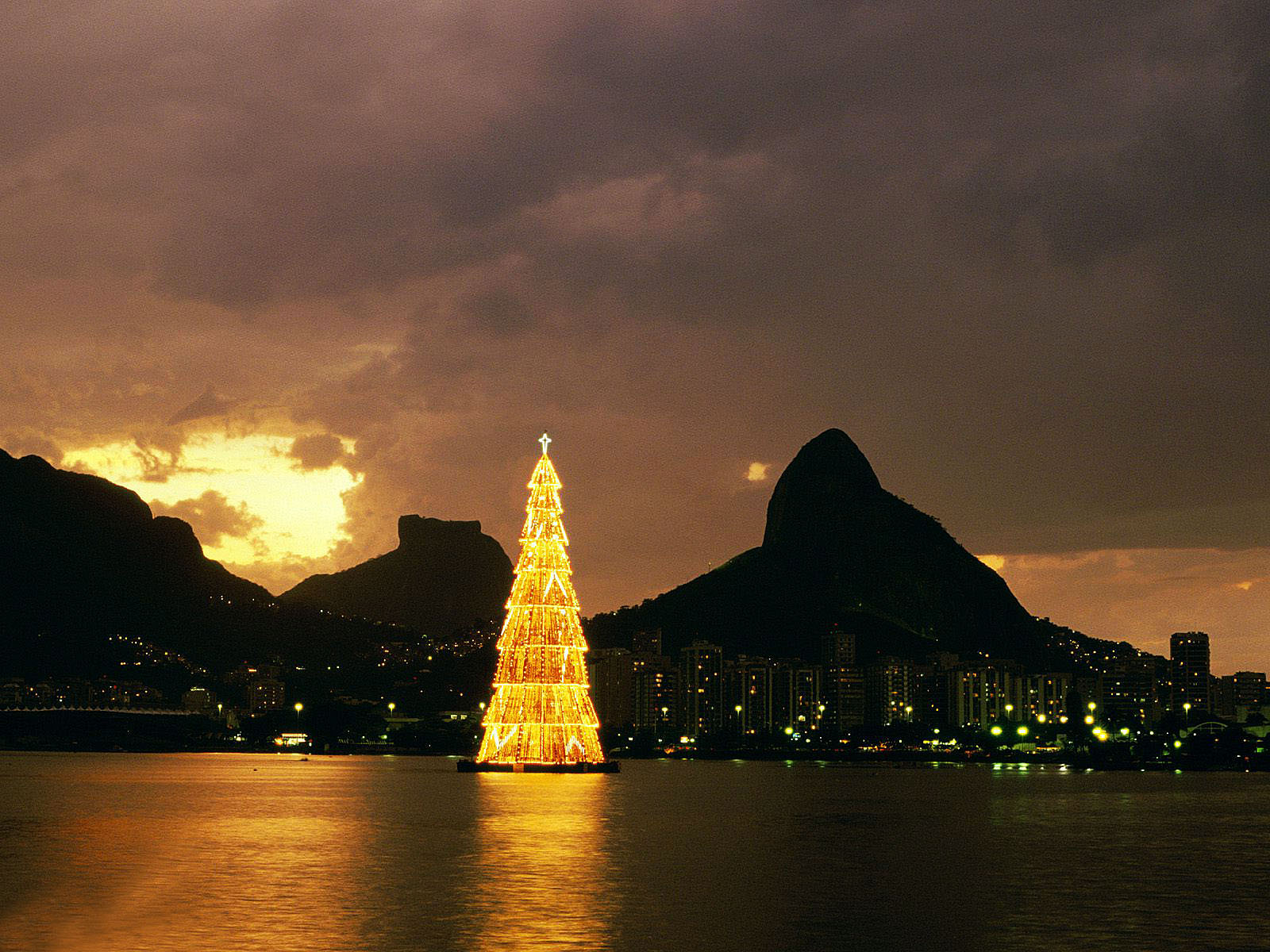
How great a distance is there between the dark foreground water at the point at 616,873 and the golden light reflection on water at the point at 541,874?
0.52 ft

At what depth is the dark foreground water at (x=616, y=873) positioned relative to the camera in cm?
3509

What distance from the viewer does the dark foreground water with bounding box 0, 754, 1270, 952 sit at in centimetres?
3509

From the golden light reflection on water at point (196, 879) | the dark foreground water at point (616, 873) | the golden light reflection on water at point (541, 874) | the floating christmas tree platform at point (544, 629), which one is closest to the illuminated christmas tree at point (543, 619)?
the floating christmas tree platform at point (544, 629)

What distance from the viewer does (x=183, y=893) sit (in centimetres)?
4231

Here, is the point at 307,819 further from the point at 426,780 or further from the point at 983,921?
the point at 426,780

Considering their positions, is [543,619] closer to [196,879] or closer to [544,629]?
[544,629]

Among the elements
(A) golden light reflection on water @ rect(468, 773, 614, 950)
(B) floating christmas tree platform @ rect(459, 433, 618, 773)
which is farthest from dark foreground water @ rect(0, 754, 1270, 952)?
(B) floating christmas tree platform @ rect(459, 433, 618, 773)

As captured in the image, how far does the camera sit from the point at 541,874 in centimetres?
4919

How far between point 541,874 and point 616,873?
238 centimetres

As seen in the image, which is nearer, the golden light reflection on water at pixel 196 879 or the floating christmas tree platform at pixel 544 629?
the golden light reflection on water at pixel 196 879

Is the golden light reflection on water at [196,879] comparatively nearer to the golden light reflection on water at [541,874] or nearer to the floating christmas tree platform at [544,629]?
the golden light reflection on water at [541,874]

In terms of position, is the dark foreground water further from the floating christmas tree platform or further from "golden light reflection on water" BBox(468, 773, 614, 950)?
the floating christmas tree platform

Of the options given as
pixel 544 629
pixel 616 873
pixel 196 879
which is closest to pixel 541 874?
pixel 616 873

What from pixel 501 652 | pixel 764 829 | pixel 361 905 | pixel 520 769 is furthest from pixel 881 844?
pixel 520 769
